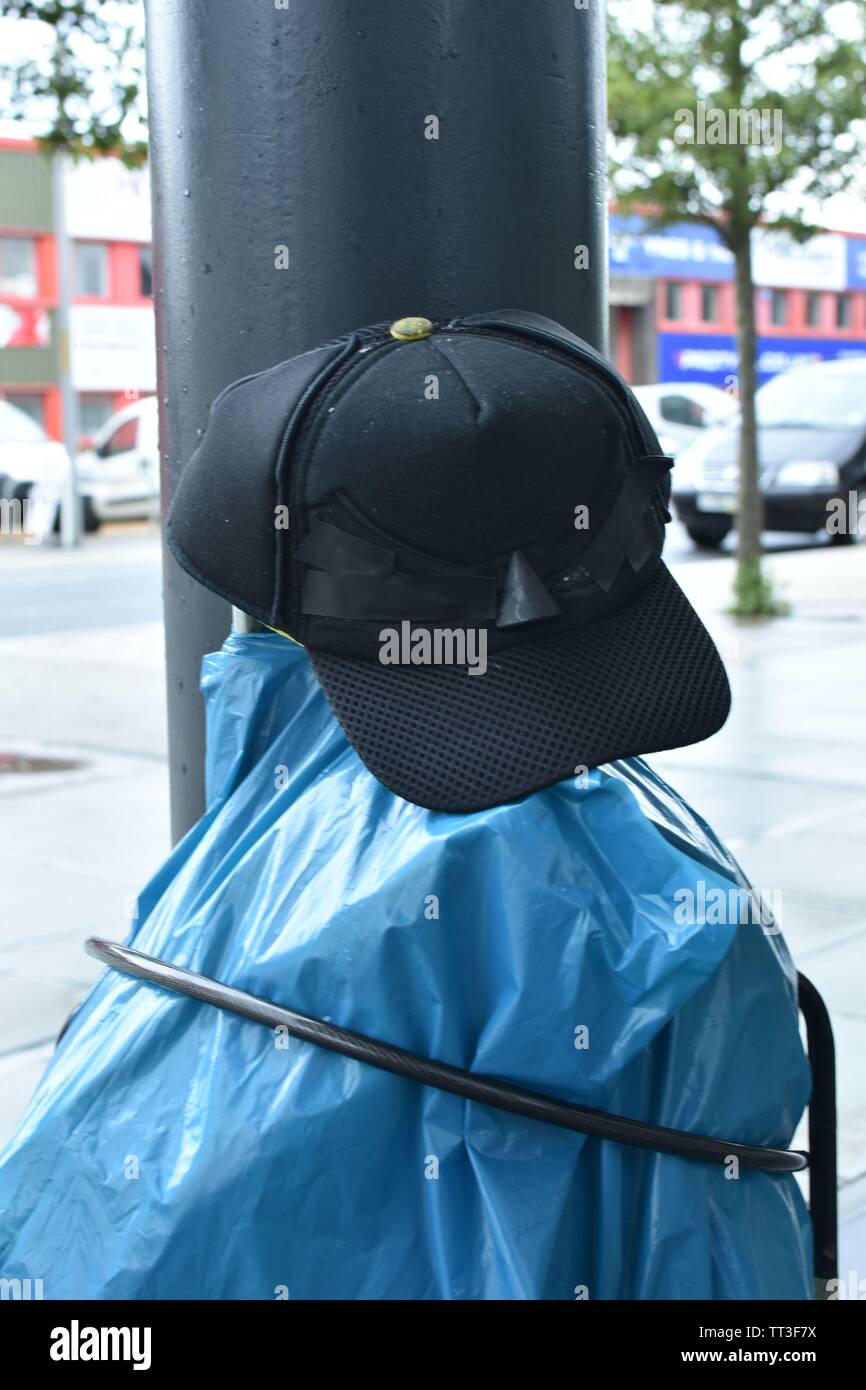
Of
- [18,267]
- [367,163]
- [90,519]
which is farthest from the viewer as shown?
[18,267]

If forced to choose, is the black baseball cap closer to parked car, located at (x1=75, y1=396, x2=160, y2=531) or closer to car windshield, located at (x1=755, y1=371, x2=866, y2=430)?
car windshield, located at (x1=755, y1=371, x2=866, y2=430)

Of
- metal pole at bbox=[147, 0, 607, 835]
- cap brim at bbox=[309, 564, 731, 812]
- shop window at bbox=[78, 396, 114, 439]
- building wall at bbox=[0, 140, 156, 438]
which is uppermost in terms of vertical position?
building wall at bbox=[0, 140, 156, 438]

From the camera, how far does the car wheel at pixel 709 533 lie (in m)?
16.9

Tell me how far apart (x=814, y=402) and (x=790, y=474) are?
1.63 metres

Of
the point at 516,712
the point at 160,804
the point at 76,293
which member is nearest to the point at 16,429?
the point at 76,293

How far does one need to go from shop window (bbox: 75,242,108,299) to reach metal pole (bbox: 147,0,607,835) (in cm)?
3019

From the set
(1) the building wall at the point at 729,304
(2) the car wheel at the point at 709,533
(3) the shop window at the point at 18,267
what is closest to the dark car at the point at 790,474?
(2) the car wheel at the point at 709,533

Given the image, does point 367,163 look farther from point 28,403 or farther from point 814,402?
point 28,403

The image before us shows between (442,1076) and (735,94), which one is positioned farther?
(735,94)

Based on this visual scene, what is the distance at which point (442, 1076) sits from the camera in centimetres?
133

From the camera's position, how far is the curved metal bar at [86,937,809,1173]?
1.33 m

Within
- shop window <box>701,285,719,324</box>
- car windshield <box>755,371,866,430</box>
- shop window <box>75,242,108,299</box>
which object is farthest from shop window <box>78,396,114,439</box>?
car windshield <box>755,371,866,430</box>

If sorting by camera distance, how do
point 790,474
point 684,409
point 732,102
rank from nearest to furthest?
point 732,102
point 790,474
point 684,409
